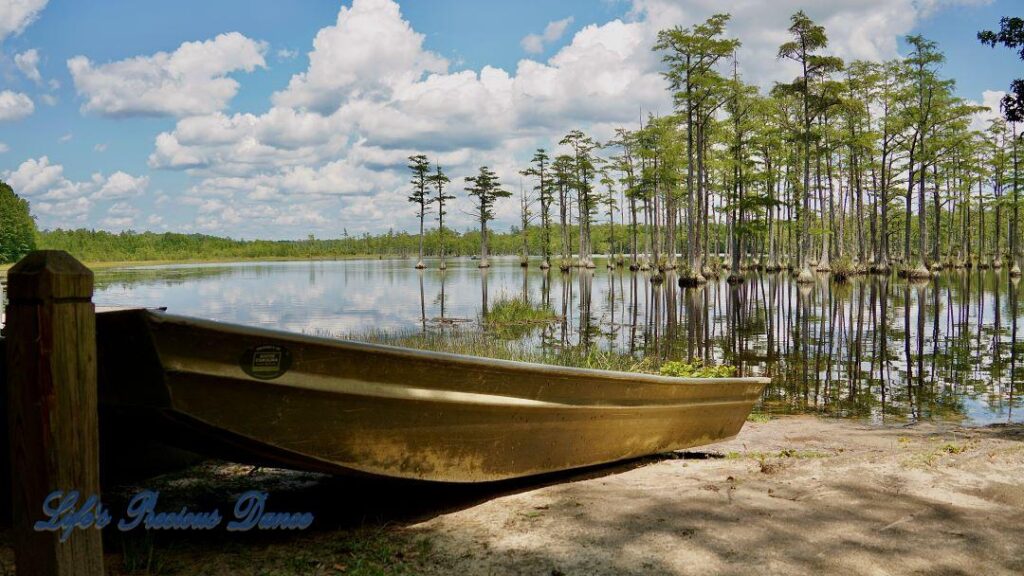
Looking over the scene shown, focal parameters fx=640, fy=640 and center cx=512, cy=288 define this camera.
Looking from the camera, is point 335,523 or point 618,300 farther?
point 618,300

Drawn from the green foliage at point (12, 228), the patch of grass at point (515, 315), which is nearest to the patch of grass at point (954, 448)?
the patch of grass at point (515, 315)

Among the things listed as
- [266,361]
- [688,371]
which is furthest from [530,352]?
[266,361]

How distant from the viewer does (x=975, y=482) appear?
454cm

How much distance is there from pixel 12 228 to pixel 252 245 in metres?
67.3

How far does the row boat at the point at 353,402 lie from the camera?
306cm

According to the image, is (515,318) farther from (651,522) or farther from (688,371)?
(651,522)

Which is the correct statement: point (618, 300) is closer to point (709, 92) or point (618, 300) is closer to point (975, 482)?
point (709, 92)

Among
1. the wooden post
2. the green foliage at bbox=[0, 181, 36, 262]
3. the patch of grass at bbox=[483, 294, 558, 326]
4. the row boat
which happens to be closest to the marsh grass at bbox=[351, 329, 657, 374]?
the patch of grass at bbox=[483, 294, 558, 326]

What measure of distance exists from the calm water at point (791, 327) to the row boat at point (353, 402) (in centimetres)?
527

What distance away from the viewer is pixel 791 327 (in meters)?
17.5

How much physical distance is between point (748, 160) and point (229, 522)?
43513 mm

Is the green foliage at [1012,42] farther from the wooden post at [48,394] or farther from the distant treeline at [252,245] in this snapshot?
the distant treeline at [252,245]

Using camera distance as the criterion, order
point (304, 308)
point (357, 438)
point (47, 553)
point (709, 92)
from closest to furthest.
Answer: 1. point (47, 553)
2. point (357, 438)
3. point (304, 308)
4. point (709, 92)

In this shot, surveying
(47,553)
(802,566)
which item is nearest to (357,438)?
(47,553)
